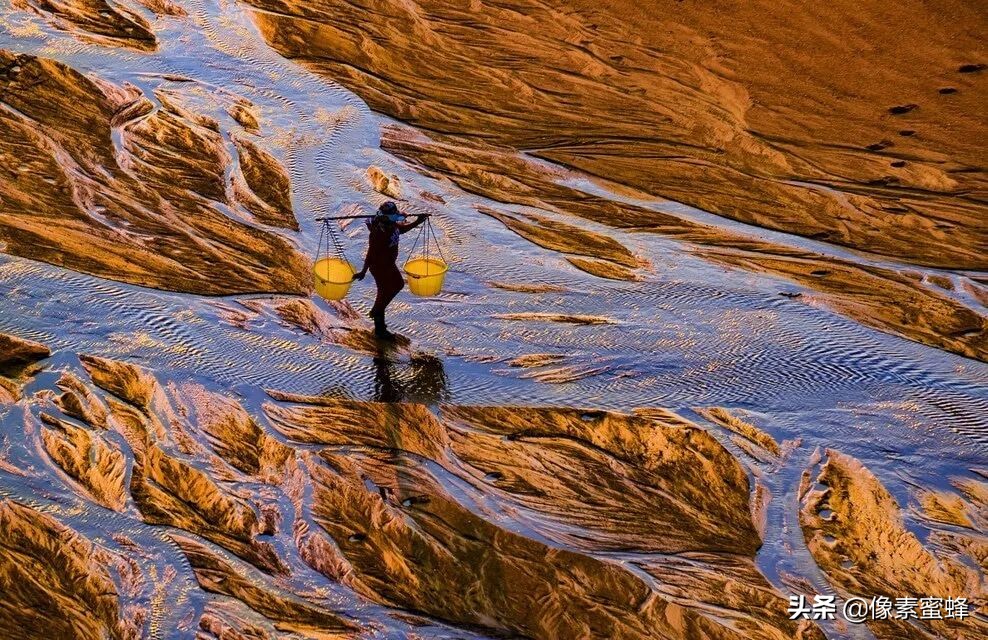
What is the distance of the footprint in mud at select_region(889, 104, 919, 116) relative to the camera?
960 centimetres

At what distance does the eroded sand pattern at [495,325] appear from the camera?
524 cm

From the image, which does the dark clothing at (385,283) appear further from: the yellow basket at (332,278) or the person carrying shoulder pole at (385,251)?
the yellow basket at (332,278)

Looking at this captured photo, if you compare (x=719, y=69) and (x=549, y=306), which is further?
(x=719, y=69)

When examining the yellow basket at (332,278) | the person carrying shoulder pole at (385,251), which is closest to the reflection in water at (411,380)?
the person carrying shoulder pole at (385,251)

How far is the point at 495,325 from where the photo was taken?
7.12 m

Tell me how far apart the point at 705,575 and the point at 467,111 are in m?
5.44

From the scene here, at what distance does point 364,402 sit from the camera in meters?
6.30

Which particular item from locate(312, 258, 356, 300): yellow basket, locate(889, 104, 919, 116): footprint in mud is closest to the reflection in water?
locate(312, 258, 356, 300): yellow basket

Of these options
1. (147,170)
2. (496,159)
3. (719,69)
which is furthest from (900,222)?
(147,170)

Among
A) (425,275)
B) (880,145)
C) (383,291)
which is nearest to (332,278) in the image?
(383,291)

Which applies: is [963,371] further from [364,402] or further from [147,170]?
A: [147,170]

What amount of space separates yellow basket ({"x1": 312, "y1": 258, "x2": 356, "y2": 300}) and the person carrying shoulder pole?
0.08 meters

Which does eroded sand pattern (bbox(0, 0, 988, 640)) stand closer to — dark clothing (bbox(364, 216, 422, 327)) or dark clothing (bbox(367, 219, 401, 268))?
dark clothing (bbox(364, 216, 422, 327))

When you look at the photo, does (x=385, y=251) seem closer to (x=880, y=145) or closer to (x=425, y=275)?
(x=425, y=275)
